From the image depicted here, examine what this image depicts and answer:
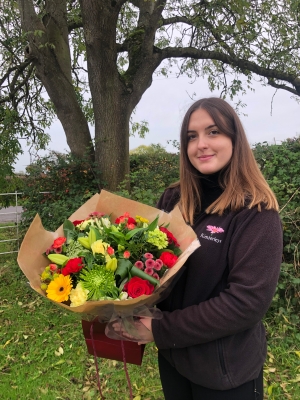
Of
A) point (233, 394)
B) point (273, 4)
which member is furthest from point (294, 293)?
point (273, 4)

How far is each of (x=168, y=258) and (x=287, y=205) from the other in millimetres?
3085

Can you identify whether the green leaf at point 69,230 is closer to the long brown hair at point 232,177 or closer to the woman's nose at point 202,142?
the long brown hair at point 232,177

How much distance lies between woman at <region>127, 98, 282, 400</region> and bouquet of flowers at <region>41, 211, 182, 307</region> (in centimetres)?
18

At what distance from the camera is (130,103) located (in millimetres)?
6371

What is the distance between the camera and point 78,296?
118cm

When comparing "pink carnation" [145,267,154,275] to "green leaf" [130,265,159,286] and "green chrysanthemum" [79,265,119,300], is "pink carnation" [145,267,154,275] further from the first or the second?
"green chrysanthemum" [79,265,119,300]

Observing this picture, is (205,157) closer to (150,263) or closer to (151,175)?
A: (150,263)

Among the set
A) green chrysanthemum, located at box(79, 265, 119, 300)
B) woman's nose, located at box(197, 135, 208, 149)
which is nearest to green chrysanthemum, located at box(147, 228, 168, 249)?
green chrysanthemum, located at box(79, 265, 119, 300)

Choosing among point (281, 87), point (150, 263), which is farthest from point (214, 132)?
point (281, 87)

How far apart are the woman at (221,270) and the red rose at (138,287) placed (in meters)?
0.23

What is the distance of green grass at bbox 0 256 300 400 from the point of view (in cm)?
288

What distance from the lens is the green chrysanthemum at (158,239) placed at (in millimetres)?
1312

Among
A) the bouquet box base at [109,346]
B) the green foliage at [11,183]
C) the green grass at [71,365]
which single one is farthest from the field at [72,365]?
the green foliage at [11,183]

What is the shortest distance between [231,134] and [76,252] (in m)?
0.86
